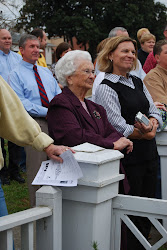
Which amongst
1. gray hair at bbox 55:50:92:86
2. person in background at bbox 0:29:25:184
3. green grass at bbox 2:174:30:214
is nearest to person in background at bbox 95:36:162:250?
gray hair at bbox 55:50:92:86

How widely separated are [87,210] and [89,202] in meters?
0.06

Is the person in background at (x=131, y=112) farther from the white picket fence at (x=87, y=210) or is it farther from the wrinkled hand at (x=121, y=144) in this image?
the white picket fence at (x=87, y=210)

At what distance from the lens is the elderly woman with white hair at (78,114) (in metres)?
3.33

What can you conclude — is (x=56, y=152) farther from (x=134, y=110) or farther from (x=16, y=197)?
(x=16, y=197)

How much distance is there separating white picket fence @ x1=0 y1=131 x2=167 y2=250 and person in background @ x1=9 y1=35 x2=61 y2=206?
8.41ft

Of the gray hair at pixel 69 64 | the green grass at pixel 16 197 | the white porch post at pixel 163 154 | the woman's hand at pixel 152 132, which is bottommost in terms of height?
the green grass at pixel 16 197

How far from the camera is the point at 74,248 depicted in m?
2.76

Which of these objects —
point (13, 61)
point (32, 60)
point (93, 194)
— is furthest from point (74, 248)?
point (13, 61)

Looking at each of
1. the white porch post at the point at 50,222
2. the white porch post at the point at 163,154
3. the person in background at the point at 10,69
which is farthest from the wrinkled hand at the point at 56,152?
the person in background at the point at 10,69

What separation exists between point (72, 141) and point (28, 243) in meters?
1.02

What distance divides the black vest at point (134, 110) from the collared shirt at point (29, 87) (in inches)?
55.3

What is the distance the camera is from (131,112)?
4.11m

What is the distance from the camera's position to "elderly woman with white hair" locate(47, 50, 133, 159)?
3.33 m

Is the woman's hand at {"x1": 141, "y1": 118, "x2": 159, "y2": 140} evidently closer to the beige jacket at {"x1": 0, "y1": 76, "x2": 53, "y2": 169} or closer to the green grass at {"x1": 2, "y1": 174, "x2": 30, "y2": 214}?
the beige jacket at {"x1": 0, "y1": 76, "x2": 53, "y2": 169}
